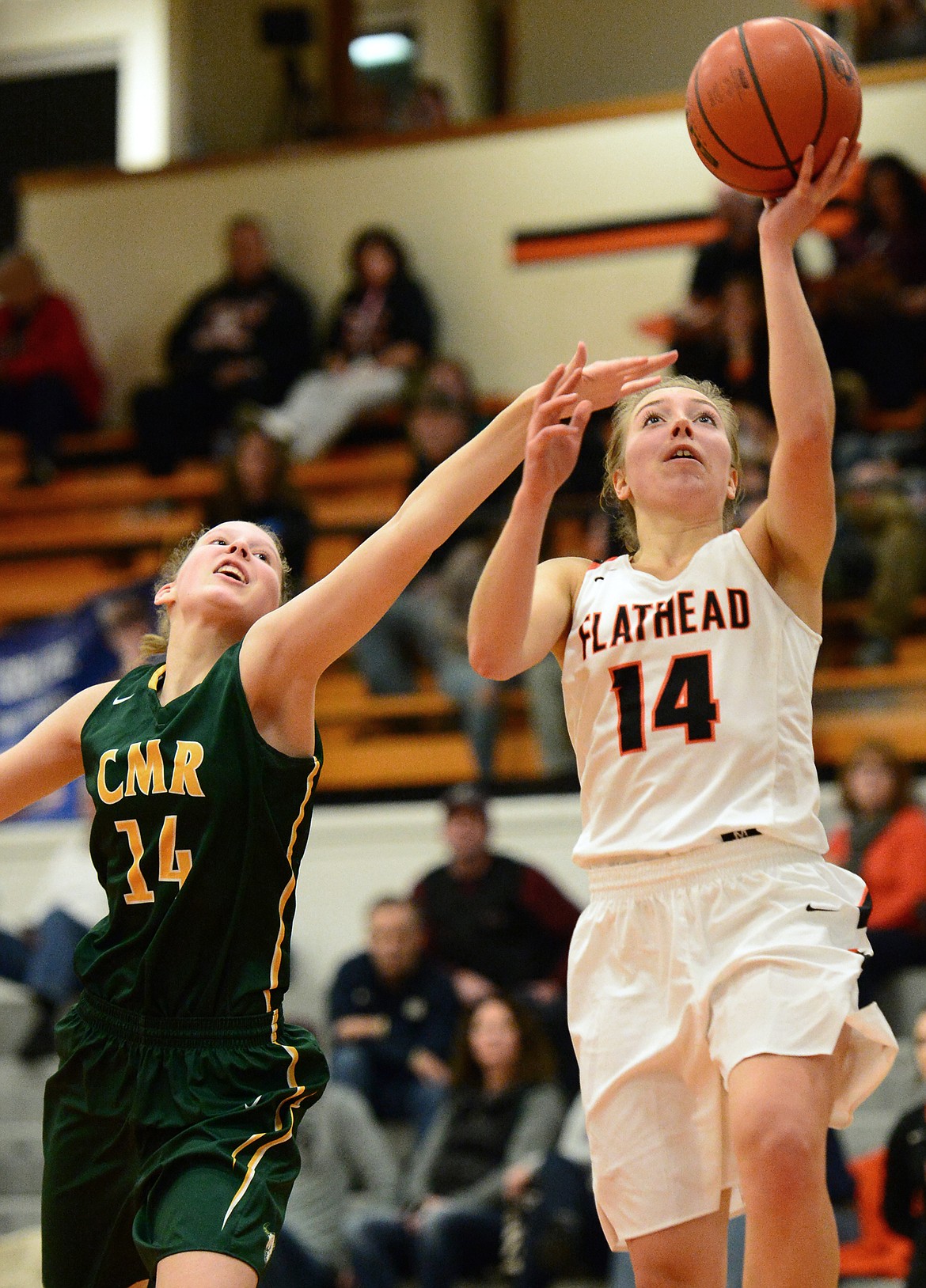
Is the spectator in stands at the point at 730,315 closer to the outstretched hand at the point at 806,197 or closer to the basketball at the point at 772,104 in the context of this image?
the basketball at the point at 772,104

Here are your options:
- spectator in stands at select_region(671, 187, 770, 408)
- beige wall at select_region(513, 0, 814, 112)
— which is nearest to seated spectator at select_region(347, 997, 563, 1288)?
spectator in stands at select_region(671, 187, 770, 408)

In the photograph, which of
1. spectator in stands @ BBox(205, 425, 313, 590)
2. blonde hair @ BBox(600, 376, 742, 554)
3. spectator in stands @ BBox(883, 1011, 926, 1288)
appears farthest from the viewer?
spectator in stands @ BBox(205, 425, 313, 590)

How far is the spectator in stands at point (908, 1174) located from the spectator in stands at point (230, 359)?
7365mm

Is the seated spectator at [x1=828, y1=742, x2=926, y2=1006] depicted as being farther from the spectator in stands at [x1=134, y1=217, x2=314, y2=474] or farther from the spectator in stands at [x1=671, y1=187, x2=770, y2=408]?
the spectator in stands at [x1=134, y1=217, x2=314, y2=474]

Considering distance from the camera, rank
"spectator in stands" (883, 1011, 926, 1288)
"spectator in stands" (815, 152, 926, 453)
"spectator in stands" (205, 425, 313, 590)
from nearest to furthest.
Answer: "spectator in stands" (883, 1011, 926, 1288), "spectator in stands" (815, 152, 926, 453), "spectator in stands" (205, 425, 313, 590)

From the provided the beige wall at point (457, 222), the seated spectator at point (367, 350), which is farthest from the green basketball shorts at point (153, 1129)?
the beige wall at point (457, 222)

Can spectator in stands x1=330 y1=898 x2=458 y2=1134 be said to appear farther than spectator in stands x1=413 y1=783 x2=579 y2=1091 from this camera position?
No

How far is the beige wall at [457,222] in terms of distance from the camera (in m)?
11.3

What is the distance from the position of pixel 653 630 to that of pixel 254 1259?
1.36 meters

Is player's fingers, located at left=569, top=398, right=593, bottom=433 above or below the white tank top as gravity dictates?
above

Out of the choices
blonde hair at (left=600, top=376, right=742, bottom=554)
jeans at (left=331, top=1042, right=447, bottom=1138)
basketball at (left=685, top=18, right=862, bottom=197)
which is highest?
basketball at (left=685, top=18, right=862, bottom=197)

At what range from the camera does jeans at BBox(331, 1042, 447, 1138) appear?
22.9 ft

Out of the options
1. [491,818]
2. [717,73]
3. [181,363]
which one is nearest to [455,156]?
[181,363]

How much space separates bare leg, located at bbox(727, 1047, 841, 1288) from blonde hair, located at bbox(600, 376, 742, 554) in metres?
1.23
